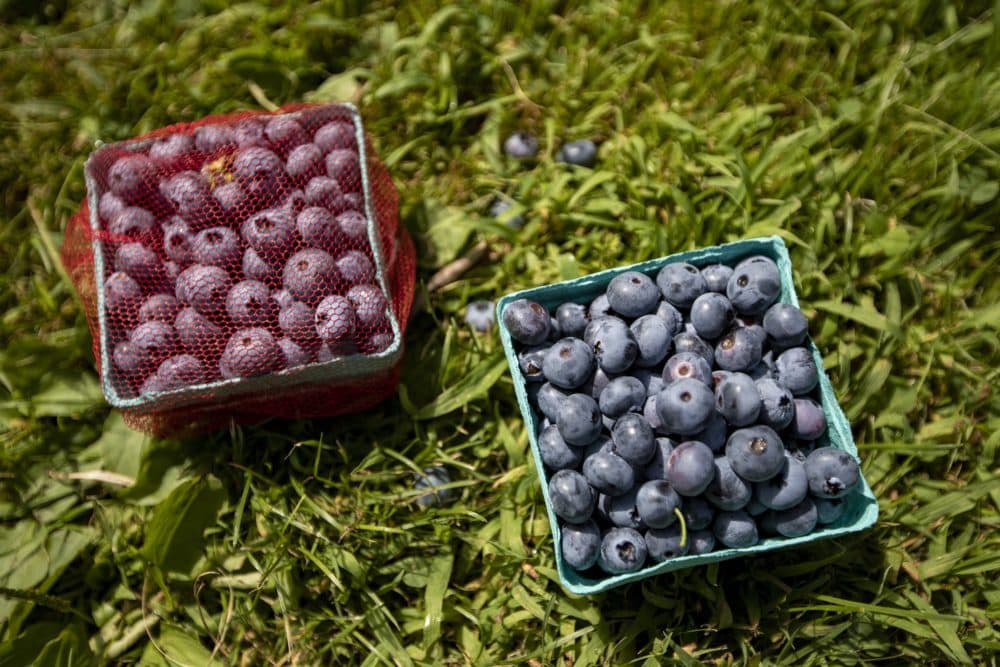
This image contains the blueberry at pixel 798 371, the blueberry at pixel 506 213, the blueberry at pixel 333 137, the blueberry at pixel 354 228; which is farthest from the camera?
the blueberry at pixel 506 213

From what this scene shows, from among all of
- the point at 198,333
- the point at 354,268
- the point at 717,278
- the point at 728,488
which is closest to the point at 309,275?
the point at 354,268

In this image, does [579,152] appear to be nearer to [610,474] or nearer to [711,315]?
[711,315]

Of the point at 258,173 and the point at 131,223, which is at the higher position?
the point at 258,173

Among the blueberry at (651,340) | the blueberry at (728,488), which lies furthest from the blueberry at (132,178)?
the blueberry at (728,488)

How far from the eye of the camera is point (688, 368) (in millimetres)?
2154


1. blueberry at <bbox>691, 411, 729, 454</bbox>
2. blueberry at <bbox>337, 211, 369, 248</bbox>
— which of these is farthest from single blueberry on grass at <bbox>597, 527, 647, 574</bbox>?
blueberry at <bbox>337, 211, 369, 248</bbox>

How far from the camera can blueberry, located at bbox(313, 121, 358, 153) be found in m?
2.57

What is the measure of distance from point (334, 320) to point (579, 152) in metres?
1.39

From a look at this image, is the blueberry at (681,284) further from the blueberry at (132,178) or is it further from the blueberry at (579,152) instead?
the blueberry at (132,178)

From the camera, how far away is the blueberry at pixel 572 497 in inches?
83.3

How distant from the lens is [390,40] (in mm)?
3336

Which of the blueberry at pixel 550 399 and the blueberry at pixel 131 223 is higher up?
the blueberry at pixel 131 223

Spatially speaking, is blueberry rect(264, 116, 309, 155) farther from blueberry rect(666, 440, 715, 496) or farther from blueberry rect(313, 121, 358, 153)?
blueberry rect(666, 440, 715, 496)

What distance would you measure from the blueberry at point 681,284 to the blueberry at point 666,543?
2.30 feet
